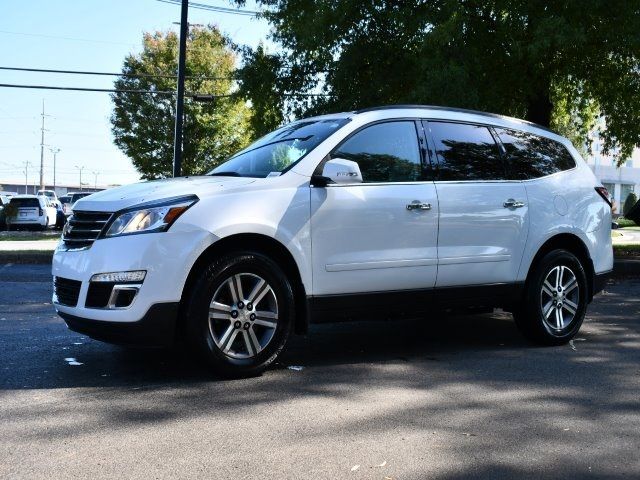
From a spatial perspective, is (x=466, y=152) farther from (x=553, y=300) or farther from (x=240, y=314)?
(x=240, y=314)

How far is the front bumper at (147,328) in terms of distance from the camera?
4.90m

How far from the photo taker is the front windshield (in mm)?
5707

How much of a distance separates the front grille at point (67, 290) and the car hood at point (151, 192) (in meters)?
0.50

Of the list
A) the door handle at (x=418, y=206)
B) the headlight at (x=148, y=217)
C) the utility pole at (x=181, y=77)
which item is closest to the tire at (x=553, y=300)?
the door handle at (x=418, y=206)

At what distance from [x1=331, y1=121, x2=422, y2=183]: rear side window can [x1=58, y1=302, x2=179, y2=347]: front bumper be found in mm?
1669

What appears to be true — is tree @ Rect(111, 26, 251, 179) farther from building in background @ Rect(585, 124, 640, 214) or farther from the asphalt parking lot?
building in background @ Rect(585, 124, 640, 214)

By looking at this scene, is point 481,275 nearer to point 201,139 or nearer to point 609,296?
point 609,296

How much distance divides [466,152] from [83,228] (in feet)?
9.97

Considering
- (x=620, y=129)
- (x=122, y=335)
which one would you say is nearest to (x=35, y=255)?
(x=122, y=335)

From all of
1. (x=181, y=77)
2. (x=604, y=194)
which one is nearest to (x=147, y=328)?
(x=604, y=194)

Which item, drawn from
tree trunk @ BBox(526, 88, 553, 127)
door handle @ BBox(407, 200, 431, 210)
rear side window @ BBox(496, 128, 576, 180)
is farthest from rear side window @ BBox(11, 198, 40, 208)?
door handle @ BBox(407, 200, 431, 210)

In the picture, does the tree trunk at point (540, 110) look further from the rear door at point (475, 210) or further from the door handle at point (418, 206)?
the door handle at point (418, 206)

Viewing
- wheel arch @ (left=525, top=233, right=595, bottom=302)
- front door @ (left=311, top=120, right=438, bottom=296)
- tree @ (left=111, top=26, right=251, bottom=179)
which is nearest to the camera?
front door @ (left=311, top=120, right=438, bottom=296)

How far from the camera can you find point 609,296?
35.0 feet
